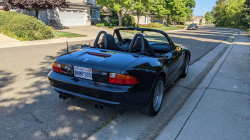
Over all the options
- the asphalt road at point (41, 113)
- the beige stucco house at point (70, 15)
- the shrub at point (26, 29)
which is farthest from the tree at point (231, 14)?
the asphalt road at point (41, 113)

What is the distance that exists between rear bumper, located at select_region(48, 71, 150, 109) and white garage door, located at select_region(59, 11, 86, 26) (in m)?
30.0

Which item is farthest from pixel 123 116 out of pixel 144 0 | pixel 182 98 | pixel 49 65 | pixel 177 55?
pixel 144 0

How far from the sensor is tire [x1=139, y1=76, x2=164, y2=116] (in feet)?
11.1

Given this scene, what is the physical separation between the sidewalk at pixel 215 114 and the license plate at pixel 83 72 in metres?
1.37

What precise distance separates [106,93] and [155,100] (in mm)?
1100

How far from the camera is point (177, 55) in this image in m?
4.76

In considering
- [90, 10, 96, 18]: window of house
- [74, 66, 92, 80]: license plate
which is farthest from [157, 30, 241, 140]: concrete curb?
[90, 10, 96, 18]: window of house

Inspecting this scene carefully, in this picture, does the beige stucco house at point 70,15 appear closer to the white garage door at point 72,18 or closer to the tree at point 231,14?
the white garage door at point 72,18

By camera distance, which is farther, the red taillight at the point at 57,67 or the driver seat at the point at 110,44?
the driver seat at the point at 110,44

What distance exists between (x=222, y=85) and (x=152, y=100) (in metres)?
2.60

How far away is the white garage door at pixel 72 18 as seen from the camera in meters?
31.2

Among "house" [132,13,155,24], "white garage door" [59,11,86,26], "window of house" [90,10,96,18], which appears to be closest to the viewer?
"white garage door" [59,11,86,26]

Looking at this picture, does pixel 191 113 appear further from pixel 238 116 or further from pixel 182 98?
pixel 182 98

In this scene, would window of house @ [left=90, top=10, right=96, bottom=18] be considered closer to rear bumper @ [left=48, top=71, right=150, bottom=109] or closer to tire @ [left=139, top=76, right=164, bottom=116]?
tire @ [left=139, top=76, right=164, bottom=116]
